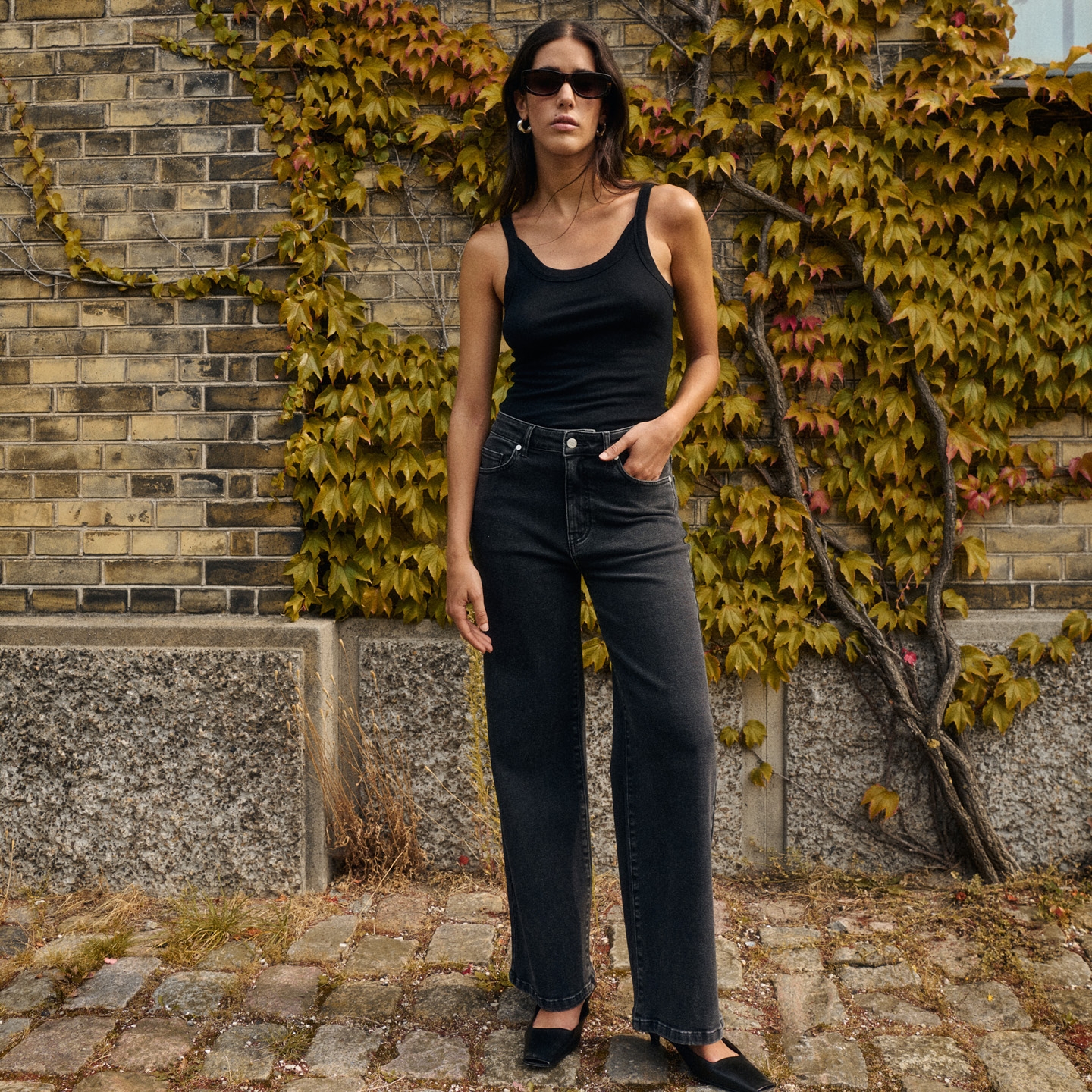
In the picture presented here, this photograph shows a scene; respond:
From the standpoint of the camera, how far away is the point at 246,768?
9.46ft

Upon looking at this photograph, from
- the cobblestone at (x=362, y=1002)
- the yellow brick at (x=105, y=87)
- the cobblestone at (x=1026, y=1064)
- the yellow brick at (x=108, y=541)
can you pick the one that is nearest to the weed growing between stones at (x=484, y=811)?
the cobblestone at (x=362, y=1002)

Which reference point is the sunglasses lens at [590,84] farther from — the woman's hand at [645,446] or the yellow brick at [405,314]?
the yellow brick at [405,314]

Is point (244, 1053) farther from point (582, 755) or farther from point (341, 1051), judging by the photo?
point (582, 755)

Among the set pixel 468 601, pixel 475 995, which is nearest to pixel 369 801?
pixel 475 995

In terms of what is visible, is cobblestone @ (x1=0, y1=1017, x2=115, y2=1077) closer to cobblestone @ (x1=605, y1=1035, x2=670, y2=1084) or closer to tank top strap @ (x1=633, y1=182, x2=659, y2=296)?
cobblestone @ (x1=605, y1=1035, x2=670, y2=1084)

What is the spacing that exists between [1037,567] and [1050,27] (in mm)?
1677

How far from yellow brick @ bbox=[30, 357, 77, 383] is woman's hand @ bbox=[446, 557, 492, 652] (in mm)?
1708

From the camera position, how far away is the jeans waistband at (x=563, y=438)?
1868 millimetres

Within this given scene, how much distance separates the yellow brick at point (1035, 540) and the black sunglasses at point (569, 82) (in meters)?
1.86

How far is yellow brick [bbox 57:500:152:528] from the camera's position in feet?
9.78

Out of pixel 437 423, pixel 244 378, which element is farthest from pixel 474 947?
pixel 244 378

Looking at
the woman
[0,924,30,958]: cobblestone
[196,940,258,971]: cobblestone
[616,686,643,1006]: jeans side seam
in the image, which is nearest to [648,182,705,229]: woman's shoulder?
the woman

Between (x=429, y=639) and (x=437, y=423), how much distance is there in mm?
670

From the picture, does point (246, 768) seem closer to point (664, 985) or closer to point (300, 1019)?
point (300, 1019)
